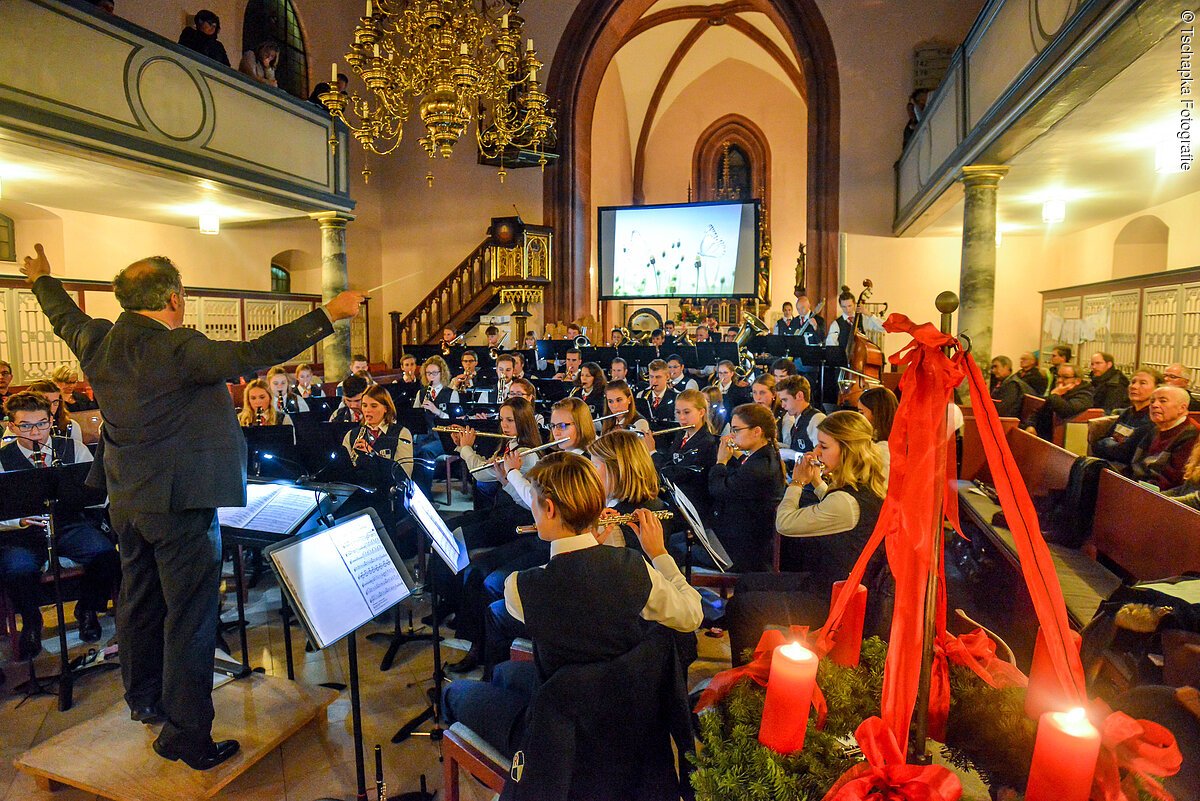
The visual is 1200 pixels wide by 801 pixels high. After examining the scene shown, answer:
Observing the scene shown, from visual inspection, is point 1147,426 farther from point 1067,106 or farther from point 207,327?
point 207,327

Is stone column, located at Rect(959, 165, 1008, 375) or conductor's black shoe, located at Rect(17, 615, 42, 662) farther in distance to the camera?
stone column, located at Rect(959, 165, 1008, 375)

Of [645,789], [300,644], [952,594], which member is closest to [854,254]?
[952,594]

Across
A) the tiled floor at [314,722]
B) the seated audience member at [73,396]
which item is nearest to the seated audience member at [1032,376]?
the tiled floor at [314,722]

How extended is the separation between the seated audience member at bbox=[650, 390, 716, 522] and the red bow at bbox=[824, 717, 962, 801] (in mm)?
3080

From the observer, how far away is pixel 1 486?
289 cm

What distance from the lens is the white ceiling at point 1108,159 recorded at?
4672 millimetres

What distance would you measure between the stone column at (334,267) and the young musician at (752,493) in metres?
7.72

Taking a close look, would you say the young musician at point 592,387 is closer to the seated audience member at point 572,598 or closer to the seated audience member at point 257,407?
the seated audience member at point 257,407

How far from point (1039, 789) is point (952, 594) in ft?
11.0

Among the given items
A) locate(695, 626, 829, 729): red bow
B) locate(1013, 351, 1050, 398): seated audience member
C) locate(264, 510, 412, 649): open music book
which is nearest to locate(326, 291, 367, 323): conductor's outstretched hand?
locate(264, 510, 412, 649): open music book

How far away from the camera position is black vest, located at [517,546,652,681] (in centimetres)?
178

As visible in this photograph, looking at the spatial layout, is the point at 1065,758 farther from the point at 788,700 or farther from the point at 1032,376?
the point at 1032,376

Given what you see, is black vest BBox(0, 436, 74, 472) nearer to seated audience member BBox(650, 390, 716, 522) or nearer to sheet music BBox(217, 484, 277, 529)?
sheet music BBox(217, 484, 277, 529)

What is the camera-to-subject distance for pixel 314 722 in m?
3.04
